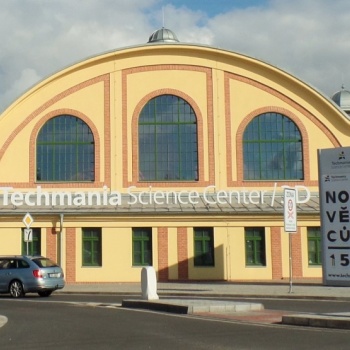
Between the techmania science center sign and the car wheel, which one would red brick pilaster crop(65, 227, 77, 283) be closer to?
the techmania science center sign

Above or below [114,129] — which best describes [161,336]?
below

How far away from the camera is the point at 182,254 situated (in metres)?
35.8

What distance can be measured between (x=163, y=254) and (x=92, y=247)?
11.3ft

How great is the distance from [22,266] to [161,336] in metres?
14.2

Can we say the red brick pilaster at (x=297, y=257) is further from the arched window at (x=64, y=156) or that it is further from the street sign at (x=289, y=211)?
the arched window at (x=64, y=156)

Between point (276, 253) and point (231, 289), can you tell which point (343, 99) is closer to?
point (276, 253)

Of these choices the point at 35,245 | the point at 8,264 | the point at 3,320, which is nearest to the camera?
the point at 3,320

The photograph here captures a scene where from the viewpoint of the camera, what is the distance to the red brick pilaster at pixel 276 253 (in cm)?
3559

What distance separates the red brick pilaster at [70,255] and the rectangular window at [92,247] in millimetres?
511

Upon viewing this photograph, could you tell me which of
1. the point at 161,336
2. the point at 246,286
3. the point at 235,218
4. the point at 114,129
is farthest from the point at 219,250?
the point at 161,336

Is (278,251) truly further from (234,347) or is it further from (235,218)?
(234,347)

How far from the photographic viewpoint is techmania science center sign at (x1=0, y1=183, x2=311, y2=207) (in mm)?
37219

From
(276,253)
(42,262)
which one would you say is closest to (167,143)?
(276,253)

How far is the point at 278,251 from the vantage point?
35812 millimetres
